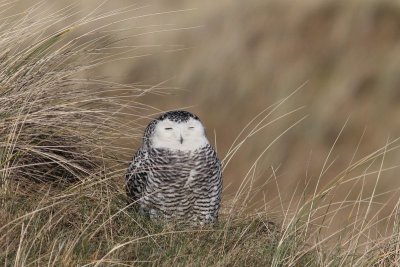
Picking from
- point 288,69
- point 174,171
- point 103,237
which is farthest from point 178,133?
point 288,69

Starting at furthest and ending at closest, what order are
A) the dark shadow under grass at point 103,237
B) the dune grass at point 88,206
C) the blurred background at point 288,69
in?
the blurred background at point 288,69
the dune grass at point 88,206
the dark shadow under grass at point 103,237

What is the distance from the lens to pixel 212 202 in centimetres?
543

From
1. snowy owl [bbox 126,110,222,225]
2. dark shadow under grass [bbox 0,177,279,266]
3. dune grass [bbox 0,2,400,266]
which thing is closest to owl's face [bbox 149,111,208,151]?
snowy owl [bbox 126,110,222,225]

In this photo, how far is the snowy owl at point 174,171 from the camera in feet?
17.5

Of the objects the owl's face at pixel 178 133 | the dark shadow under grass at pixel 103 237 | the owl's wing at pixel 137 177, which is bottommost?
the dark shadow under grass at pixel 103 237

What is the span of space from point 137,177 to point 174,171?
169mm

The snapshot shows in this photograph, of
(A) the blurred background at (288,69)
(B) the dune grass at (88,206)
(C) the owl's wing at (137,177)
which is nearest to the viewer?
(B) the dune grass at (88,206)

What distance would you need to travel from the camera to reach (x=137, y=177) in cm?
530

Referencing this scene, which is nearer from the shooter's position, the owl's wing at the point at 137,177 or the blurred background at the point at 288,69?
the owl's wing at the point at 137,177

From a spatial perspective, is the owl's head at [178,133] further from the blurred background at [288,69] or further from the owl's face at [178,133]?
the blurred background at [288,69]

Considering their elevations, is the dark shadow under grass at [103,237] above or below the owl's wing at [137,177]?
below

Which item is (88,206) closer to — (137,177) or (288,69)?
(137,177)

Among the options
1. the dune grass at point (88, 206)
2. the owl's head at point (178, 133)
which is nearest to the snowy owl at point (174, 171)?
the owl's head at point (178, 133)

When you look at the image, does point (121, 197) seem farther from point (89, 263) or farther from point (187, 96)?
point (187, 96)
